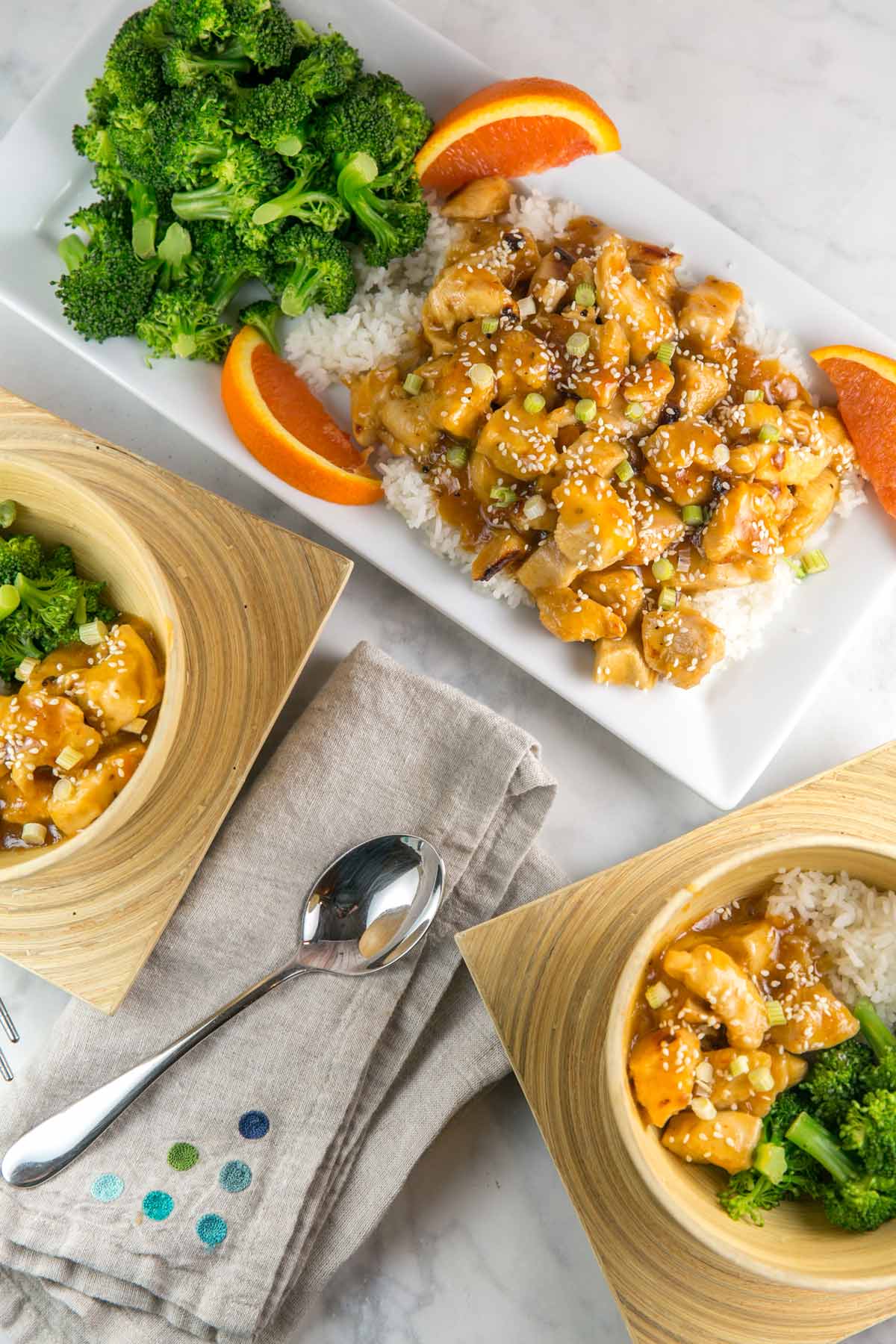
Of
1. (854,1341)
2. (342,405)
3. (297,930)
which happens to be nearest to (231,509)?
(342,405)

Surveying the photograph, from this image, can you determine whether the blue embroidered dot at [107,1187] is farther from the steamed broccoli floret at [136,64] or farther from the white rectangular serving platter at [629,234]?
the steamed broccoli floret at [136,64]

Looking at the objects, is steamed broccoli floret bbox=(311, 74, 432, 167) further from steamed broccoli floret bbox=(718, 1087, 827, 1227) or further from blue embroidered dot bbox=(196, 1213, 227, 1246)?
blue embroidered dot bbox=(196, 1213, 227, 1246)

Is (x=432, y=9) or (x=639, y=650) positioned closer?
(x=639, y=650)

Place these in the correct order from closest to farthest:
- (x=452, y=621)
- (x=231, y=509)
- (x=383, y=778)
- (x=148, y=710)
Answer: (x=148, y=710) → (x=231, y=509) → (x=383, y=778) → (x=452, y=621)

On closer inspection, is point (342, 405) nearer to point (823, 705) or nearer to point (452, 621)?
point (452, 621)

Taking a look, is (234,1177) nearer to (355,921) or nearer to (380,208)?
(355,921)

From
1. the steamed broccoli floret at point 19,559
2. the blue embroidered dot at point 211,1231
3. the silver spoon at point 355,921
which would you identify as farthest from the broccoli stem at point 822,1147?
the steamed broccoli floret at point 19,559

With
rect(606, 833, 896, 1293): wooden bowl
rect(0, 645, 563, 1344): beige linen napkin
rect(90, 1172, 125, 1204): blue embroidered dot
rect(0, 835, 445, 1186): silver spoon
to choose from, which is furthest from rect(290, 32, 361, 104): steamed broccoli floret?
rect(90, 1172, 125, 1204): blue embroidered dot
